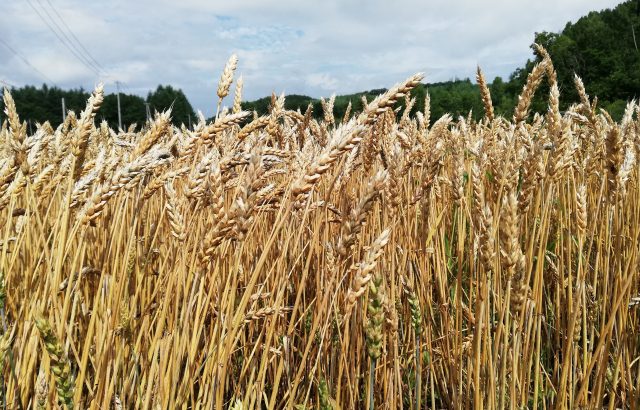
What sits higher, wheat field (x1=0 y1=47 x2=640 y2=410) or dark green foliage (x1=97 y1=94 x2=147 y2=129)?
dark green foliage (x1=97 y1=94 x2=147 y2=129)

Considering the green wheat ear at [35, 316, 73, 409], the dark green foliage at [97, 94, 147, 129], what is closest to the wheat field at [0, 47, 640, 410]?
the green wheat ear at [35, 316, 73, 409]

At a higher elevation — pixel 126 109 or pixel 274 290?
pixel 126 109

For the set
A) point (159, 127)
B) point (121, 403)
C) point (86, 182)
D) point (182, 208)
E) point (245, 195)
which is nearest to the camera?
point (245, 195)

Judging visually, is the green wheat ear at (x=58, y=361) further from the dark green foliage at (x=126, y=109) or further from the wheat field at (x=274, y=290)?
the dark green foliage at (x=126, y=109)

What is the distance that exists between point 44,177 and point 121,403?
0.74 metres

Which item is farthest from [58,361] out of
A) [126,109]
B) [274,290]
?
[126,109]

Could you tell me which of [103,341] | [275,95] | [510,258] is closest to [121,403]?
[103,341]

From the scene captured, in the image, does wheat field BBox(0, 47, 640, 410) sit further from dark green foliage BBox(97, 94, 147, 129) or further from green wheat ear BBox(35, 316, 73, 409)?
dark green foliage BBox(97, 94, 147, 129)

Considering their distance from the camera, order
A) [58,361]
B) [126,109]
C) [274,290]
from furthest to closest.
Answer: [126,109] → [274,290] → [58,361]

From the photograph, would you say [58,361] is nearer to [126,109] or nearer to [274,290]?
[274,290]

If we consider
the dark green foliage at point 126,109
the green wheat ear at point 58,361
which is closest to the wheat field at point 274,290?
the green wheat ear at point 58,361

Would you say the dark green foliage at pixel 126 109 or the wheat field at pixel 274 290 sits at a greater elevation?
the dark green foliage at pixel 126 109

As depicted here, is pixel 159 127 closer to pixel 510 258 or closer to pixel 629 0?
pixel 510 258

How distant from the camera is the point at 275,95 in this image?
2.49 meters
